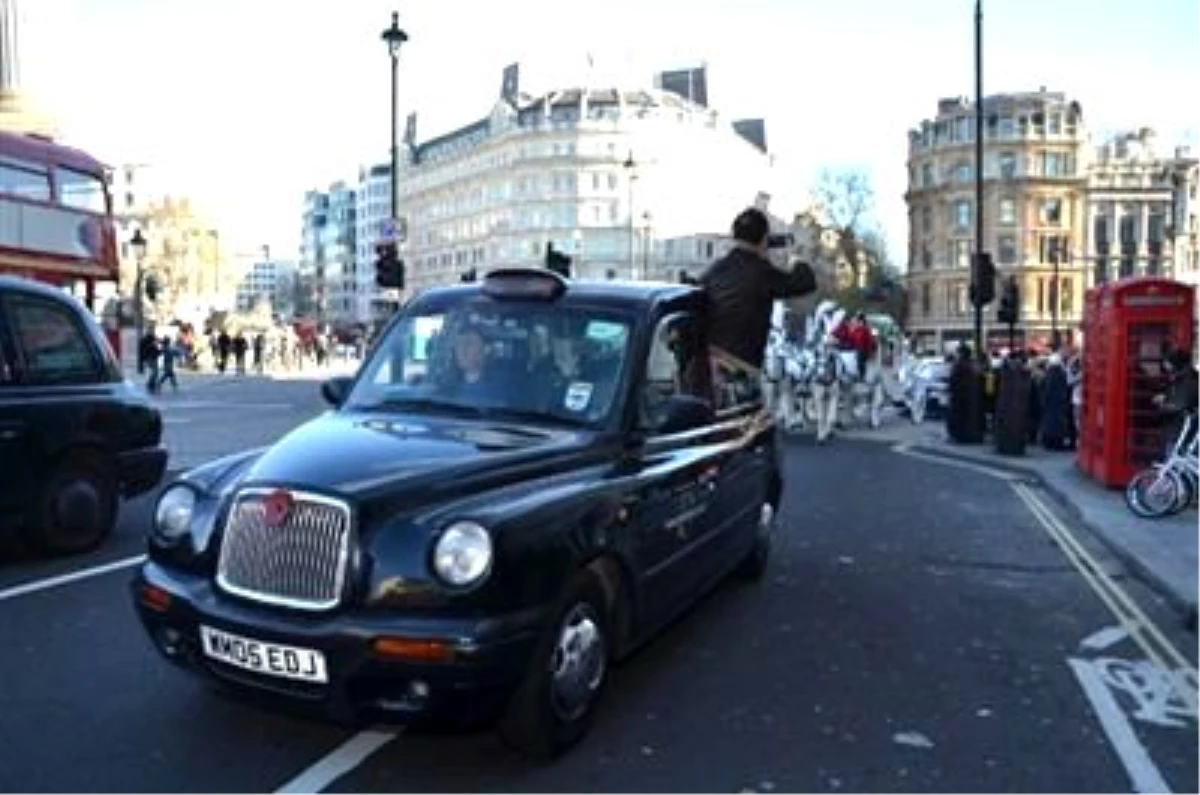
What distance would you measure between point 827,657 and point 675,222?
5162 inches

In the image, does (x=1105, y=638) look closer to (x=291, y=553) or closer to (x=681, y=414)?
(x=681, y=414)

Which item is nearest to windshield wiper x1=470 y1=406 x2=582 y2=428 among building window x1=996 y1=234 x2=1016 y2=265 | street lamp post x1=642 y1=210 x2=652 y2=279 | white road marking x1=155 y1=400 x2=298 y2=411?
white road marking x1=155 y1=400 x2=298 y2=411

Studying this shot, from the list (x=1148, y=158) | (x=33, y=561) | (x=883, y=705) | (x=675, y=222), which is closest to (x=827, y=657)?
(x=883, y=705)

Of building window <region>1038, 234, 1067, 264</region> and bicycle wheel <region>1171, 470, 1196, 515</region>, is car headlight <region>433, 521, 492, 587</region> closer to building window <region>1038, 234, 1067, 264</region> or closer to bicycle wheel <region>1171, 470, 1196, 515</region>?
bicycle wheel <region>1171, 470, 1196, 515</region>

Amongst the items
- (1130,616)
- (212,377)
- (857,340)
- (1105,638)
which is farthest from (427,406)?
(212,377)

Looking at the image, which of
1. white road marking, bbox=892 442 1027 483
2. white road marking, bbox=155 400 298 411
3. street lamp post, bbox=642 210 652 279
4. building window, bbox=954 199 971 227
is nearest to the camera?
white road marking, bbox=892 442 1027 483

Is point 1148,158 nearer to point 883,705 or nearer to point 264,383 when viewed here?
point 264,383

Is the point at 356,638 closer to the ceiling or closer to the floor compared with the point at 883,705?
closer to the ceiling

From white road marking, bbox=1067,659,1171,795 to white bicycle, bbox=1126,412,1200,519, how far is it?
5965mm

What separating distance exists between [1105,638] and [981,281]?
56.7 ft

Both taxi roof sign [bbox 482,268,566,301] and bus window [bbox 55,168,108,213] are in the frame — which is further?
bus window [bbox 55,168,108,213]

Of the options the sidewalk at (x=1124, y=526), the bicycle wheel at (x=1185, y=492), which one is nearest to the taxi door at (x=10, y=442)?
the sidewalk at (x=1124, y=526)

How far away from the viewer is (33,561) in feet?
28.5

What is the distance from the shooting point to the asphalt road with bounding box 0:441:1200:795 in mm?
4754
